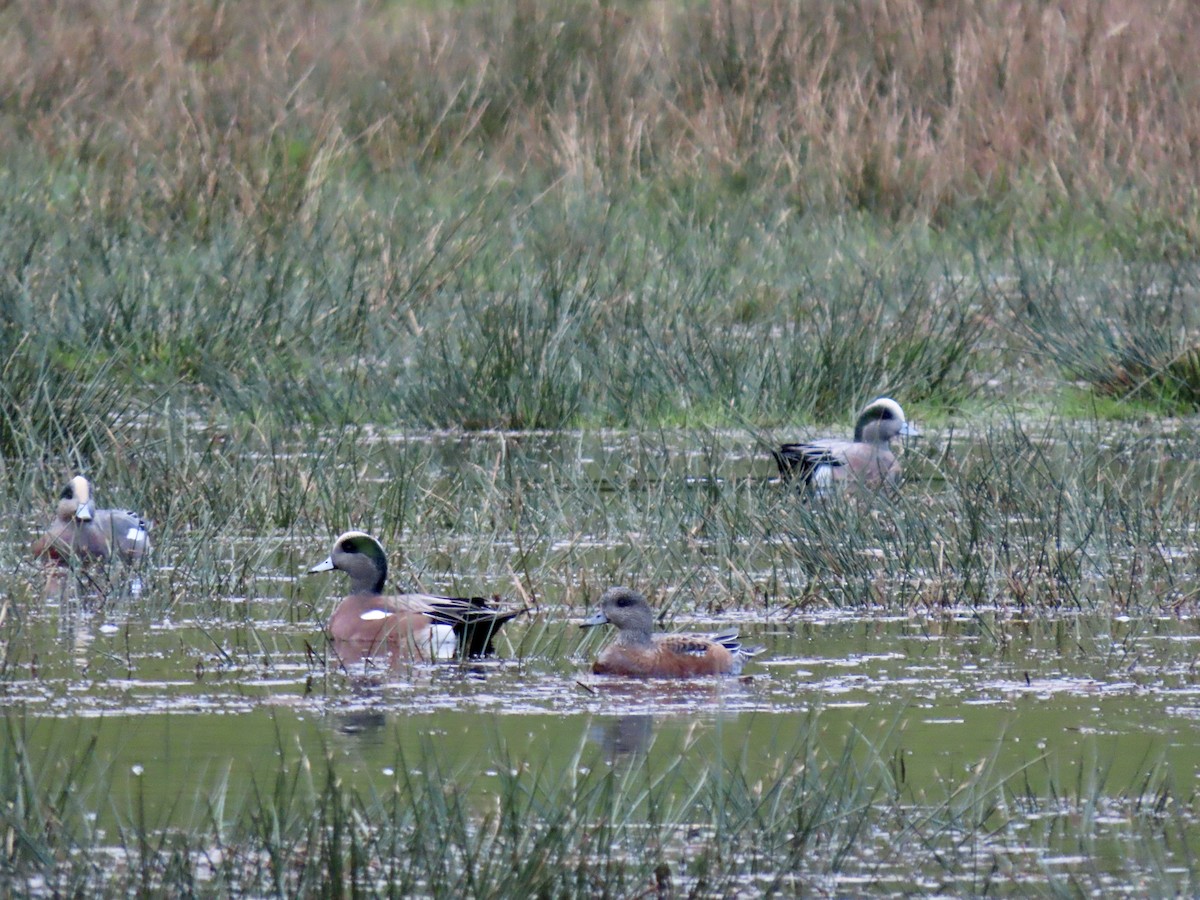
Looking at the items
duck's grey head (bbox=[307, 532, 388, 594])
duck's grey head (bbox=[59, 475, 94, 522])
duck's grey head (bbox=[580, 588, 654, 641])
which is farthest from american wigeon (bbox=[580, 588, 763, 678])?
duck's grey head (bbox=[59, 475, 94, 522])

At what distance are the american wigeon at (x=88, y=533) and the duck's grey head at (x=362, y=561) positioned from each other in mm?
584

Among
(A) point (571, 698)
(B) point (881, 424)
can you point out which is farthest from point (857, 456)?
(A) point (571, 698)

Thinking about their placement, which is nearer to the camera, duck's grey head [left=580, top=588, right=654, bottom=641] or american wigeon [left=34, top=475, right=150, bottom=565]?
duck's grey head [left=580, top=588, right=654, bottom=641]

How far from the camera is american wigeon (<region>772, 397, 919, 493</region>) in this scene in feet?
25.1

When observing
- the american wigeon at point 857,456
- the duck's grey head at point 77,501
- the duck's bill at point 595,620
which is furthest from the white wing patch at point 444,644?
the american wigeon at point 857,456

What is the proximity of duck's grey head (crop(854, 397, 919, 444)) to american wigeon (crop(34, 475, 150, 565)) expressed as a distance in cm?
294

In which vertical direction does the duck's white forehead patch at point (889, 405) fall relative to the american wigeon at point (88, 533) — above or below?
above

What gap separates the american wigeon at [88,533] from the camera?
663 cm

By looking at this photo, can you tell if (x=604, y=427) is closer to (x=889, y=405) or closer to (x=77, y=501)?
(x=889, y=405)

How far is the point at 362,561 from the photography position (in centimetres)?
626

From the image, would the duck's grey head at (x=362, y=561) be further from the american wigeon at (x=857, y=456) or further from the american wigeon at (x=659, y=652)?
the american wigeon at (x=857, y=456)

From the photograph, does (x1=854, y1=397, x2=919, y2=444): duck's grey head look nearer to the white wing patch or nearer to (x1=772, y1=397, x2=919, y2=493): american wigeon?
(x1=772, y1=397, x2=919, y2=493): american wigeon

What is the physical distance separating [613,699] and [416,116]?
10730 mm

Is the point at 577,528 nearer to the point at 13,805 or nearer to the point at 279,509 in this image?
the point at 279,509
